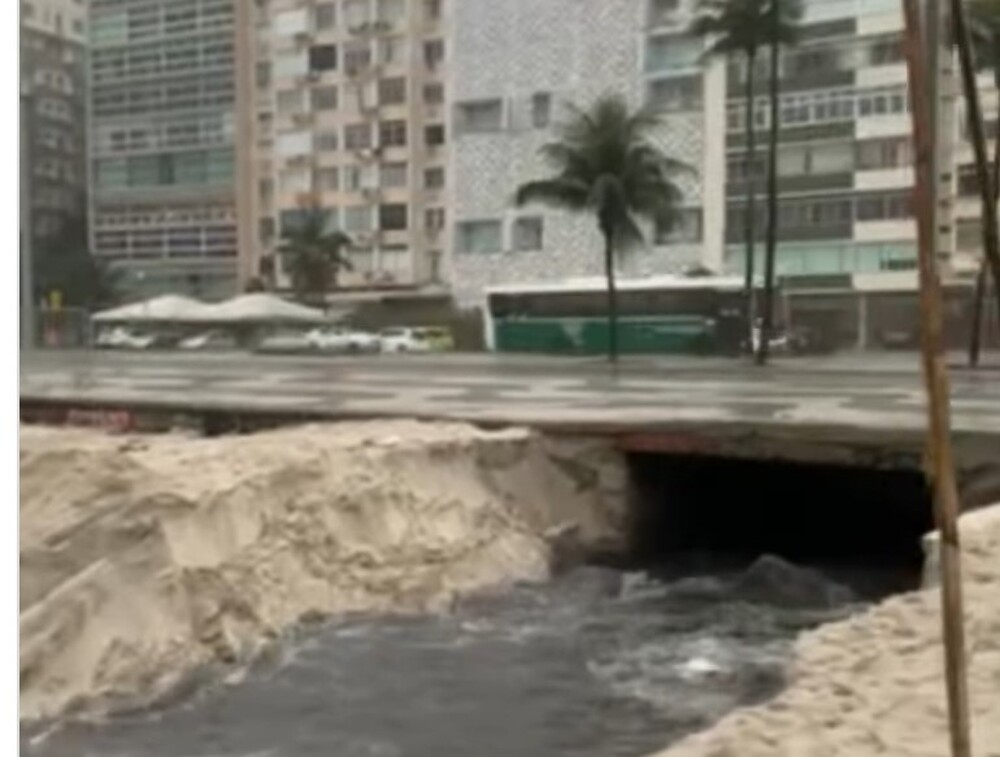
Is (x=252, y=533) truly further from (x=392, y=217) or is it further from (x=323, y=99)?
(x=323, y=99)

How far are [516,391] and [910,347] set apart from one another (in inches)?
1252

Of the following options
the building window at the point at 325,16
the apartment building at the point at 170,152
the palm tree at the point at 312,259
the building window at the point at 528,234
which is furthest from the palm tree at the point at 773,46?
the apartment building at the point at 170,152

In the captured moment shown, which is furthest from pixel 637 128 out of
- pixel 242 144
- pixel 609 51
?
pixel 242 144

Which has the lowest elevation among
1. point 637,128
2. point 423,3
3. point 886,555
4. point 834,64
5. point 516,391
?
point 886,555

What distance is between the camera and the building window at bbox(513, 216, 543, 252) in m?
63.3

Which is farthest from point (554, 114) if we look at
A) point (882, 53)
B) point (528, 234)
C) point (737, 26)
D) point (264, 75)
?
point (737, 26)

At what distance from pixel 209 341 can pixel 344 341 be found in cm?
839

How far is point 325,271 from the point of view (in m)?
65.8

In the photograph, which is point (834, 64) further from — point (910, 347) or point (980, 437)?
point (980, 437)

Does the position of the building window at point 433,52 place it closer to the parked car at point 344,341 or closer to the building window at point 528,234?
the building window at point 528,234

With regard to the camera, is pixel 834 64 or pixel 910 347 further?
pixel 834 64

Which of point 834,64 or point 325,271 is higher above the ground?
point 834,64

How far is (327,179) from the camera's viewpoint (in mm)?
73562

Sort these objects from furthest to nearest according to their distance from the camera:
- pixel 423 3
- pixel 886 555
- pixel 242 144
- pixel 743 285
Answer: pixel 242 144 < pixel 423 3 < pixel 743 285 < pixel 886 555
